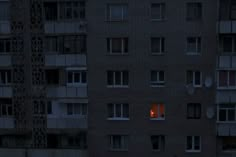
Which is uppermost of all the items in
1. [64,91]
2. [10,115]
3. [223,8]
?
[223,8]

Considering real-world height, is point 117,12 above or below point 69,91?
above

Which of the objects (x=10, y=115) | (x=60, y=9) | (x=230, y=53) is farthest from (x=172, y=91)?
(x=10, y=115)

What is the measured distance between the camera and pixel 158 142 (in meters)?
24.7

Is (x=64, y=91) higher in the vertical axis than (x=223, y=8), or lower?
lower

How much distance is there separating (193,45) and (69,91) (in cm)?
902

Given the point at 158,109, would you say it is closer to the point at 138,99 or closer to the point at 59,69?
the point at 138,99

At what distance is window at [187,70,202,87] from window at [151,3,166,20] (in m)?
4.16

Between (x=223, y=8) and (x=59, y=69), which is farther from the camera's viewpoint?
(x=59, y=69)

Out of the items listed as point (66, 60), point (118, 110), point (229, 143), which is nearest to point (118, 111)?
point (118, 110)

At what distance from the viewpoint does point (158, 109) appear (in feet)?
80.0

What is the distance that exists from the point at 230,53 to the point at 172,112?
545 cm

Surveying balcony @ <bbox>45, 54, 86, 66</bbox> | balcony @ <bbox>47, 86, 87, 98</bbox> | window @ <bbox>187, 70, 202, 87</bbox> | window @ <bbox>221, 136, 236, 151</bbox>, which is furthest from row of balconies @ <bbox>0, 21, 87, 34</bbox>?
window @ <bbox>221, 136, 236, 151</bbox>

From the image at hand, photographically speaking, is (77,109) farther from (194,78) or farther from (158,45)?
(194,78)

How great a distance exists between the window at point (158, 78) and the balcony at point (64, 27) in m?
5.56
